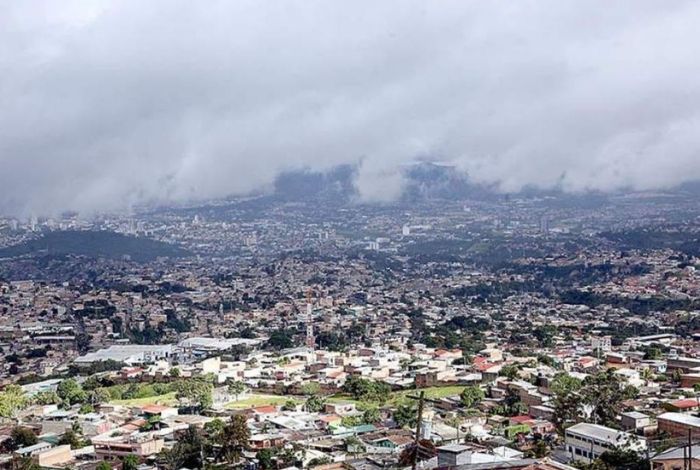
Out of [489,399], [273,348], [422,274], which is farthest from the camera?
[422,274]

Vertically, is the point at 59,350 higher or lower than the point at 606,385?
lower

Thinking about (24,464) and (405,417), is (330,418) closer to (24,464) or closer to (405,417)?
(405,417)

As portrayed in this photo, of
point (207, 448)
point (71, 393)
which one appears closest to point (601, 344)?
point (71, 393)

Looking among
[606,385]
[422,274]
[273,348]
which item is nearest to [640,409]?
[606,385]

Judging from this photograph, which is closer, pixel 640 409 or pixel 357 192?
pixel 640 409

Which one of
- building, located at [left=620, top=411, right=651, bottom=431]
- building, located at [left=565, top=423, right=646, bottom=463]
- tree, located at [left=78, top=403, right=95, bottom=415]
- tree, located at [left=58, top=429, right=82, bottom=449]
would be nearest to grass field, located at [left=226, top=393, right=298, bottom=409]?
tree, located at [left=78, top=403, right=95, bottom=415]

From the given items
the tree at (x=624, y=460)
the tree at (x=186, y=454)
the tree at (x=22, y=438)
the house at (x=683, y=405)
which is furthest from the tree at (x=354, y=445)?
the tree at (x=22, y=438)

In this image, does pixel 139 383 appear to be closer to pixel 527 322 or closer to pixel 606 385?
pixel 606 385
